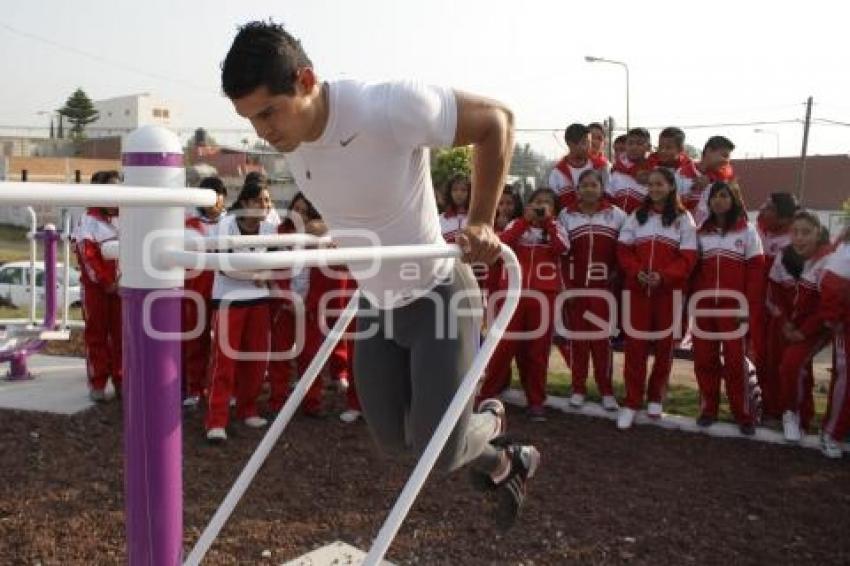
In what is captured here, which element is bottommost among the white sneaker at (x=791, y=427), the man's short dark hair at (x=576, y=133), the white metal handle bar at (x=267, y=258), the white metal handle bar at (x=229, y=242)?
the white sneaker at (x=791, y=427)

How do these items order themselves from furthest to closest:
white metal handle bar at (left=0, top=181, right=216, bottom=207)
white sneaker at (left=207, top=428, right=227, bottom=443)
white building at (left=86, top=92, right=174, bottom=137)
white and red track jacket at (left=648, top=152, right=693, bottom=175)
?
1. white building at (left=86, top=92, right=174, bottom=137)
2. white and red track jacket at (left=648, top=152, right=693, bottom=175)
3. white sneaker at (left=207, top=428, right=227, bottom=443)
4. white metal handle bar at (left=0, top=181, right=216, bottom=207)

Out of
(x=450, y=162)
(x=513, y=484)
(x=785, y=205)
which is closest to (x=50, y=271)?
(x=513, y=484)

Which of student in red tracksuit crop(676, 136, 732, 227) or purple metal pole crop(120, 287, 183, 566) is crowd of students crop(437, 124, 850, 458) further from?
purple metal pole crop(120, 287, 183, 566)

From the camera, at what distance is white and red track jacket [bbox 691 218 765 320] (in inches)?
212

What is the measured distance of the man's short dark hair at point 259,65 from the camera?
2.14 metres

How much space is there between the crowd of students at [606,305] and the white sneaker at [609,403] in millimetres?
15

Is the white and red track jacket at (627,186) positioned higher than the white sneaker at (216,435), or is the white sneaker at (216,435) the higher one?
the white and red track jacket at (627,186)

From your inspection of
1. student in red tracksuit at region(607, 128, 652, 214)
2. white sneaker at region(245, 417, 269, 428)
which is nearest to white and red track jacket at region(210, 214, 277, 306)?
white sneaker at region(245, 417, 269, 428)

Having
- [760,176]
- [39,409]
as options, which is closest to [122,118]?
[760,176]

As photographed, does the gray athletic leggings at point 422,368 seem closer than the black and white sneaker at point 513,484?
Yes

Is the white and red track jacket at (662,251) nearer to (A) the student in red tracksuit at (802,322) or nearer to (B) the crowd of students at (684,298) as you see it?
(B) the crowd of students at (684,298)

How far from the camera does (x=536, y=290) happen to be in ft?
18.9

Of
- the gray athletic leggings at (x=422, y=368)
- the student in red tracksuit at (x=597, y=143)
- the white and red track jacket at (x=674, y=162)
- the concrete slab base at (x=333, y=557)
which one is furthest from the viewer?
the student in red tracksuit at (x=597, y=143)

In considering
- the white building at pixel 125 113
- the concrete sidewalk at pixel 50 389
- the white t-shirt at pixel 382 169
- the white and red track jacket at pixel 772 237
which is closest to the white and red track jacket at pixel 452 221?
the white and red track jacket at pixel 772 237
